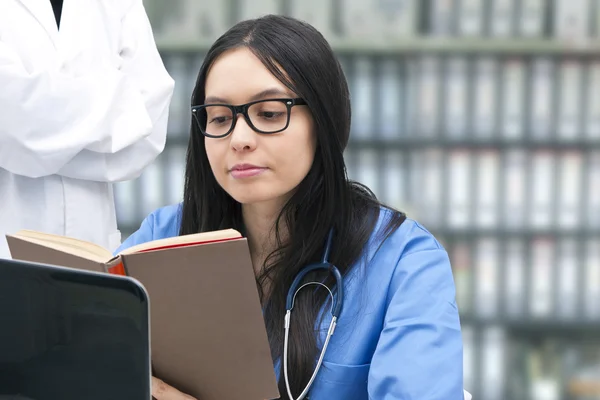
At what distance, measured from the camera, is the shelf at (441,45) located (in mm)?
2418

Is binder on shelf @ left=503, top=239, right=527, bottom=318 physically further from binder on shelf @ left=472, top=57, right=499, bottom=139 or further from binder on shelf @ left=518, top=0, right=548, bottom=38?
binder on shelf @ left=518, top=0, right=548, bottom=38

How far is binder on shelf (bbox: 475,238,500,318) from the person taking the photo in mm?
2582

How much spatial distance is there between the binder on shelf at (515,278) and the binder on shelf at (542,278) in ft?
0.11

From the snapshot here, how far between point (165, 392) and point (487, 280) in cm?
194

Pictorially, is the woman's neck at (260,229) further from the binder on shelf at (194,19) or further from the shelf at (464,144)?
the binder on shelf at (194,19)

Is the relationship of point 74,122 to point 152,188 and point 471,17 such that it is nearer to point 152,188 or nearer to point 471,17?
point 152,188

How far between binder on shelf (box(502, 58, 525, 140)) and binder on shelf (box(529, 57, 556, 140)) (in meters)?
0.04

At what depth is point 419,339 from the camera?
0.96m

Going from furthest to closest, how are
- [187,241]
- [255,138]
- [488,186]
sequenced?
[488,186]
[255,138]
[187,241]

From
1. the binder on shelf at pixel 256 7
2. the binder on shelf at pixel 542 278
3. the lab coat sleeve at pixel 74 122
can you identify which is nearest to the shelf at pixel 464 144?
the binder on shelf at pixel 542 278

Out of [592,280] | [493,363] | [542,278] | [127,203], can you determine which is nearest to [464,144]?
[542,278]

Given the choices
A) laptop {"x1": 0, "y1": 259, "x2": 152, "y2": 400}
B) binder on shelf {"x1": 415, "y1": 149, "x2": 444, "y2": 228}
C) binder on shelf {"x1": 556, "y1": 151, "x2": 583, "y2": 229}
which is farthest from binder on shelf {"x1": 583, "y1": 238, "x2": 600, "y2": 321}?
laptop {"x1": 0, "y1": 259, "x2": 152, "y2": 400}

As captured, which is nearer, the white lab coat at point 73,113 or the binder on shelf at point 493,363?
the white lab coat at point 73,113

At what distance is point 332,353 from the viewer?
3.40 feet
